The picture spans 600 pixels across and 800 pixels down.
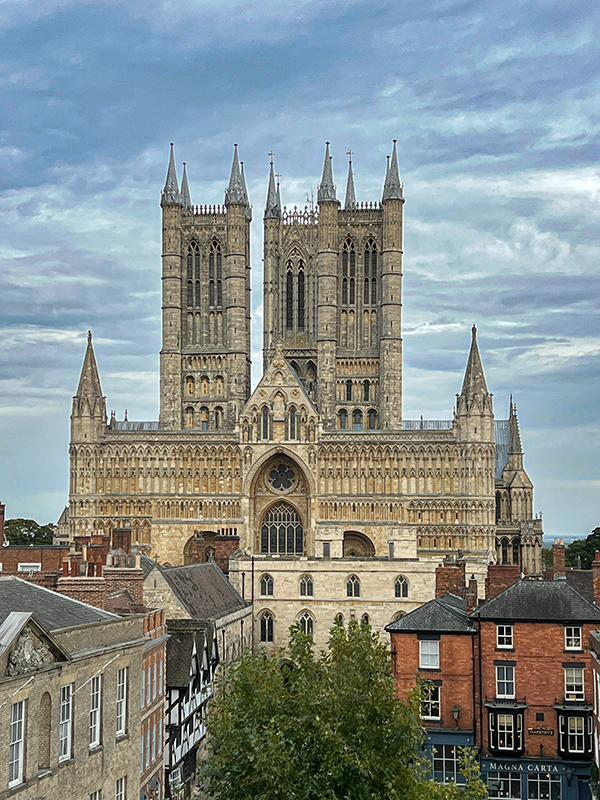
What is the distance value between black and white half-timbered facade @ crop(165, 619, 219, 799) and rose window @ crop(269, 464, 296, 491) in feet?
174

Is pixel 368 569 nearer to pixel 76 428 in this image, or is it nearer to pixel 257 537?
pixel 257 537

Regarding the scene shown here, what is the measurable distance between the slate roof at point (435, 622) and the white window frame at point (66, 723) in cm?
1841

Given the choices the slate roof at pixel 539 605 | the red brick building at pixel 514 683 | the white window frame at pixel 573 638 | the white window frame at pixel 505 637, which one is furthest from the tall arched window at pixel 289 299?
the white window frame at pixel 573 638

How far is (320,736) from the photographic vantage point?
83.9 feet

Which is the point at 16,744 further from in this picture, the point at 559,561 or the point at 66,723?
the point at 559,561

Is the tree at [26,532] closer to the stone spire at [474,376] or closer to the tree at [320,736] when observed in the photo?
the stone spire at [474,376]

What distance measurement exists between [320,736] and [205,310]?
3242 inches

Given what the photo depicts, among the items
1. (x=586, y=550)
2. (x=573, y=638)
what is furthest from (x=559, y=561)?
(x=586, y=550)

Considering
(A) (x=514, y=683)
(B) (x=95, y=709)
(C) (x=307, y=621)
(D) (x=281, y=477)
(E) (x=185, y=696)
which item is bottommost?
(E) (x=185, y=696)

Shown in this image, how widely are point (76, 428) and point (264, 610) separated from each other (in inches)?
1524

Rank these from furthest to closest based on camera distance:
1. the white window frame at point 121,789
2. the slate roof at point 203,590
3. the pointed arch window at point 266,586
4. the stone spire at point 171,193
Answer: the stone spire at point 171,193 < the pointed arch window at point 266,586 < the slate roof at point 203,590 < the white window frame at point 121,789

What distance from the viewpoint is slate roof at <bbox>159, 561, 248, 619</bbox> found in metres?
47.8

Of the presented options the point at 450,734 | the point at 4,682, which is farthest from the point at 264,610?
the point at 4,682

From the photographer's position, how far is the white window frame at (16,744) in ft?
69.8
